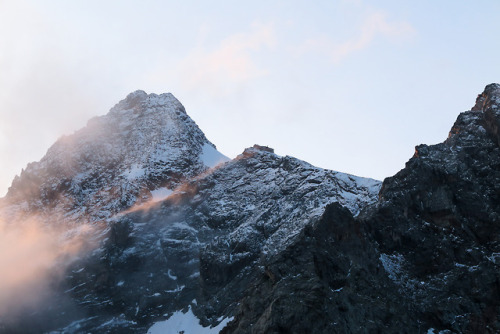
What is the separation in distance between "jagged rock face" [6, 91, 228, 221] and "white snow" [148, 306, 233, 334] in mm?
31899

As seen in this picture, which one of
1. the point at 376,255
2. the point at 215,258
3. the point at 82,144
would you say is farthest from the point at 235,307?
the point at 82,144

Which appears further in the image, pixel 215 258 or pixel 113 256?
pixel 113 256

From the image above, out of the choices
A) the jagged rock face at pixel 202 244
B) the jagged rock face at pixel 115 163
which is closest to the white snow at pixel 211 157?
the jagged rock face at pixel 115 163

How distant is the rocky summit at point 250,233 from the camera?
77062mm

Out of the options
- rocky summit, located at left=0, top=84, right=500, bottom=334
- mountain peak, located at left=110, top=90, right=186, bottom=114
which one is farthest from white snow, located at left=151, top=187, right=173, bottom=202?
mountain peak, located at left=110, top=90, right=186, bottom=114

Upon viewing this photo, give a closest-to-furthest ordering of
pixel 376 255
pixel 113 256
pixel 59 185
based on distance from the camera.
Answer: pixel 376 255 → pixel 113 256 → pixel 59 185

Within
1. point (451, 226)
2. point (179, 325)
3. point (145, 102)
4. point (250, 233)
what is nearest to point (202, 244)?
point (250, 233)

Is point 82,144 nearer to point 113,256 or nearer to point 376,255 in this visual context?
point 113,256

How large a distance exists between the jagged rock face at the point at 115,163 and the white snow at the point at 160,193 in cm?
150

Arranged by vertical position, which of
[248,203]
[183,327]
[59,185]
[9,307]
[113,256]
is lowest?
[183,327]

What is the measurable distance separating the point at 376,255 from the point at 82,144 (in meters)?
94.8

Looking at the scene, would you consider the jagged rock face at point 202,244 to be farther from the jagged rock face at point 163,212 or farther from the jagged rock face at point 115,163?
the jagged rock face at point 115,163

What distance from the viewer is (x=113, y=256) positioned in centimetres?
12025

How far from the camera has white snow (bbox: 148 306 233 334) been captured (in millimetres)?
106444
